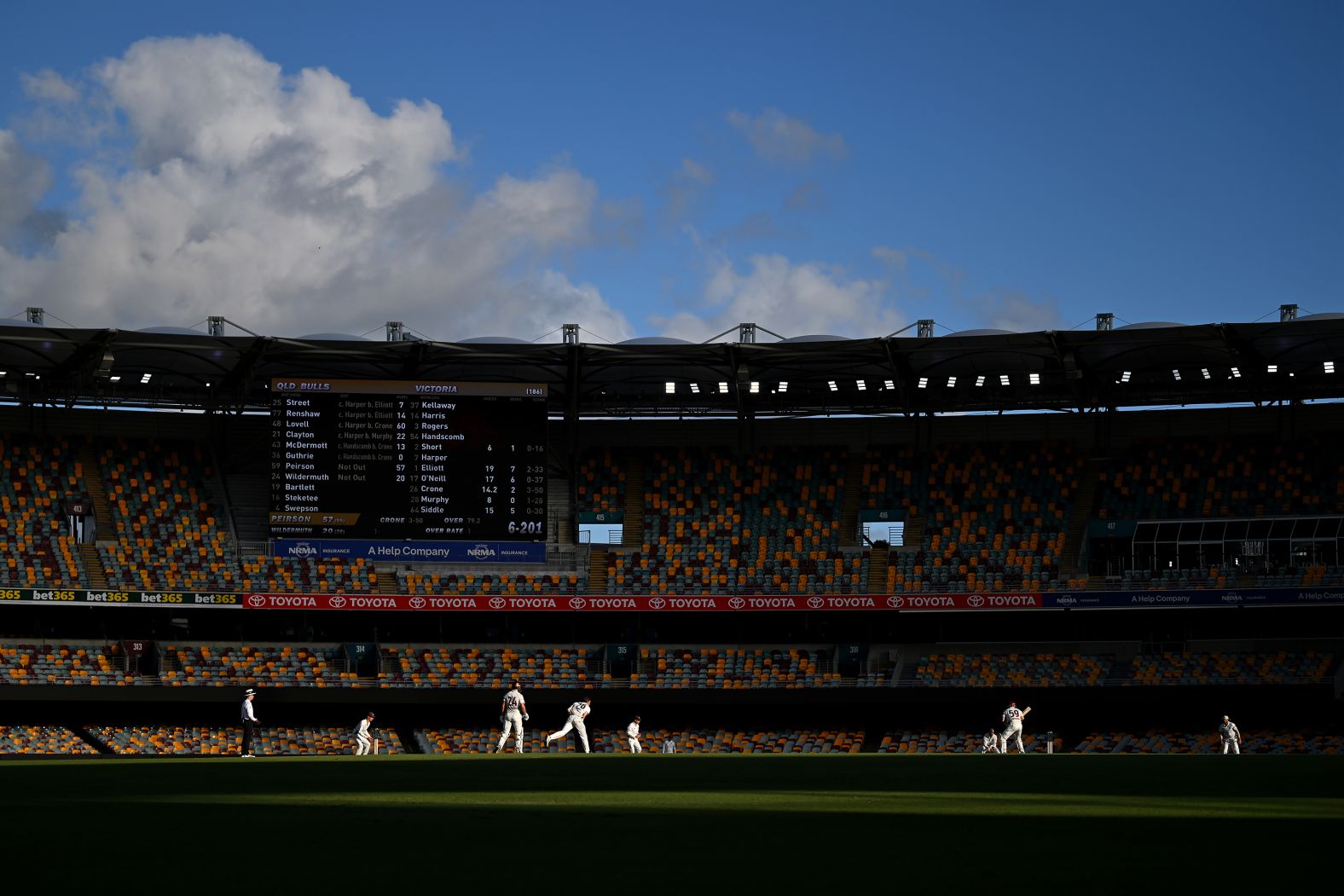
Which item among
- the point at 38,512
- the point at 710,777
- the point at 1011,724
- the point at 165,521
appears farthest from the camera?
the point at 165,521

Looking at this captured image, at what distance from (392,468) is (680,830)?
3814 cm

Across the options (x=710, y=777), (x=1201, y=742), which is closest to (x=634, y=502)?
(x=1201, y=742)

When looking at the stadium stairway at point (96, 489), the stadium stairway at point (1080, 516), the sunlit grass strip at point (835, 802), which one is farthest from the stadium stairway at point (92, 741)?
the sunlit grass strip at point (835, 802)

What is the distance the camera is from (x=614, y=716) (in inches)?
1951

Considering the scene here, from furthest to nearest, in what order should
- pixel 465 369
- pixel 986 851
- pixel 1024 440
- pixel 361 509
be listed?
pixel 1024 440 → pixel 465 369 → pixel 361 509 → pixel 986 851

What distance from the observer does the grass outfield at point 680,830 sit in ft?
27.2

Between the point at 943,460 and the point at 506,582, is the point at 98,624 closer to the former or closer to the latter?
the point at 506,582

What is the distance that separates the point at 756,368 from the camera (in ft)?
166

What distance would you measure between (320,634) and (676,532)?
43.9 feet

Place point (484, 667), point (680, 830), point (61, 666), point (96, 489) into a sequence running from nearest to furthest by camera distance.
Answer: point (680, 830)
point (61, 666)
point (484, 667)
point (96, 489)

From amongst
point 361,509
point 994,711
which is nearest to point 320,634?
point 361,509

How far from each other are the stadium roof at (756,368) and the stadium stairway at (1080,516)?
272 cm

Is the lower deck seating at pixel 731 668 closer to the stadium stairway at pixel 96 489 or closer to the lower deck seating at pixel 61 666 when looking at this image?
the lower deck seating at pixel 61 666

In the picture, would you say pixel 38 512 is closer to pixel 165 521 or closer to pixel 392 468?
pixel 165 521
